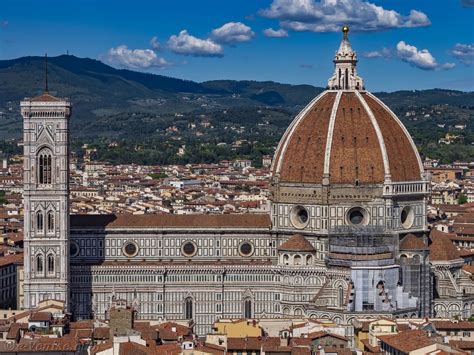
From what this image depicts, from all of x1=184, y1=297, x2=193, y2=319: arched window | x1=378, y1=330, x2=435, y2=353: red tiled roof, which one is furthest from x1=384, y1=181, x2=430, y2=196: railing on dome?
Answer: x1=378, y1=330, x2=435, y2=353: red tiled roof

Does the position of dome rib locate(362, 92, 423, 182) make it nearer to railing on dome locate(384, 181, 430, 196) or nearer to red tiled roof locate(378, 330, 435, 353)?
railing on dome locate(384, 181, 430, 196)

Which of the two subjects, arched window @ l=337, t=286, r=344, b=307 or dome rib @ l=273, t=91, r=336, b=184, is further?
dome rib @ l=273, t=91, r=336, b=184

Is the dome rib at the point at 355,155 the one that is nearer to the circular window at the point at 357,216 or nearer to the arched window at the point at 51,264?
the circular window at the point at 357,216

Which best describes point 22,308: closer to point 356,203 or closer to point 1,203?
point 356,203

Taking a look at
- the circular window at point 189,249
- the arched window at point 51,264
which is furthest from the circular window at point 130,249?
the arched window at point 51,264

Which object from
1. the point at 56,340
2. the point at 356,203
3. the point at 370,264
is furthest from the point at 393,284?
the point at 56,340
